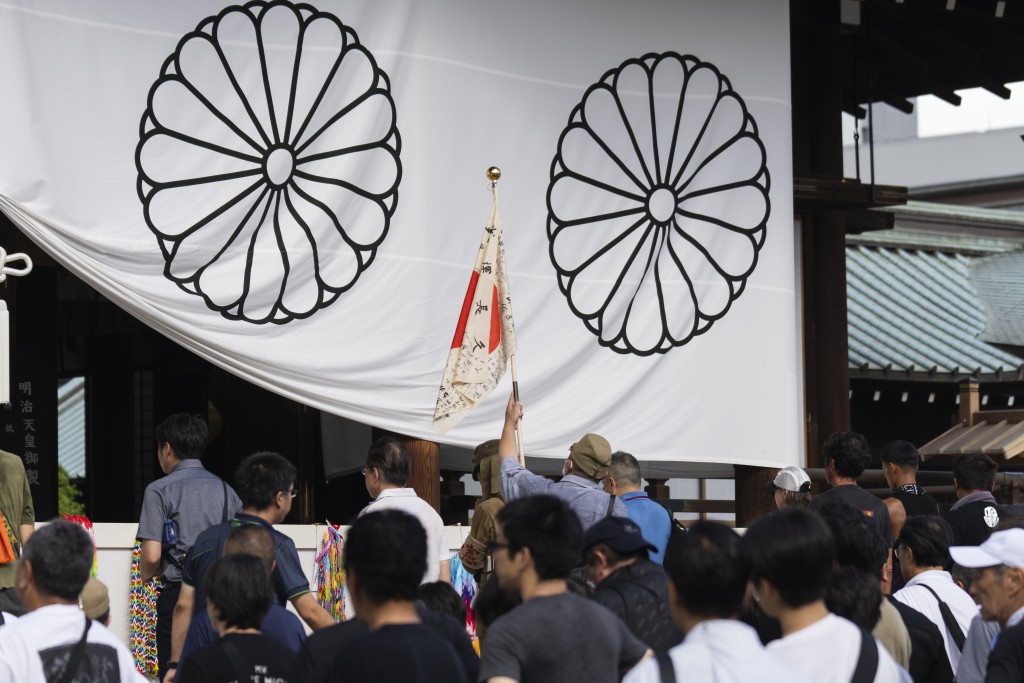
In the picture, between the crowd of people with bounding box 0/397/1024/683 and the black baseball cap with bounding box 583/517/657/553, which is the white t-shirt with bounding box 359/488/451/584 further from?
the black baseball cap with bounding box 583/517/657/553

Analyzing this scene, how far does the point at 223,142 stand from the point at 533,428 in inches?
99.8

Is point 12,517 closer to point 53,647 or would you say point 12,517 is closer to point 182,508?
point 182,508

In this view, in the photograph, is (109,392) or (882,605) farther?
(109,392)

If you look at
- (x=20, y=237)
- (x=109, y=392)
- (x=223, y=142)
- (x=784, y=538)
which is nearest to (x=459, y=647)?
(x=784, y=538)

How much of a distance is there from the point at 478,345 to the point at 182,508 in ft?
6.50

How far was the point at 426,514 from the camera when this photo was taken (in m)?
6.02

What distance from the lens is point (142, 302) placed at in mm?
7520

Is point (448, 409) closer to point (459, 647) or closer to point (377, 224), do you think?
point (377, 224)

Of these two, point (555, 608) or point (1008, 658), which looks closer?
point (555, 608)

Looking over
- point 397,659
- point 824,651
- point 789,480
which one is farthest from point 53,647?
point 789,480

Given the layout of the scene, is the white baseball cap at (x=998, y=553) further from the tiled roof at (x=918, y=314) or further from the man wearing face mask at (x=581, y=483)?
the tiled roof at (x=918, y=314)

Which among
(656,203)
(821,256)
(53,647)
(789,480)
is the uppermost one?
(656,203)

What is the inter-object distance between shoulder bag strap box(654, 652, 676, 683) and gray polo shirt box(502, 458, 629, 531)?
2.37m

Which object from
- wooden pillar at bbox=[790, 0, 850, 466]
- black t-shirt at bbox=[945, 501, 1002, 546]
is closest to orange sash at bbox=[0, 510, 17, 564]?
black t-shirt at bbox=[945, 501, 1002, 546]
